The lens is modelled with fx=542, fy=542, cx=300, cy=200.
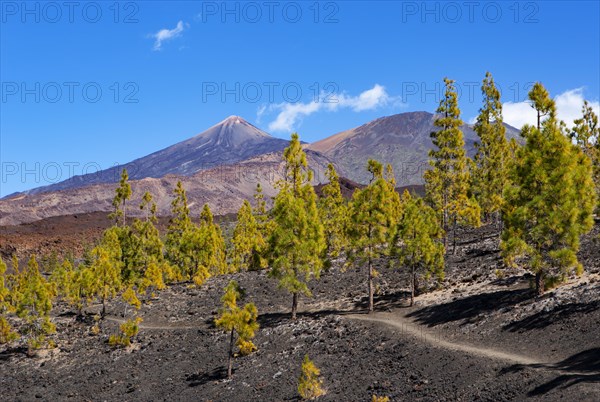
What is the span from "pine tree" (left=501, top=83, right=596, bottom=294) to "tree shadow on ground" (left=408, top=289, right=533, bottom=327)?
2042mm

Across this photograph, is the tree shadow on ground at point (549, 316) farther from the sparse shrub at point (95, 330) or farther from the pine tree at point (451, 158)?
the sparse shrub at point (95, 330)

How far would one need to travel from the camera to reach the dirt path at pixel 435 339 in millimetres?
24913

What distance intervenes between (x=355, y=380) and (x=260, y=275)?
30149mm

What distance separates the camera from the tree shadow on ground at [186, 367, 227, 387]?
33.3 metres

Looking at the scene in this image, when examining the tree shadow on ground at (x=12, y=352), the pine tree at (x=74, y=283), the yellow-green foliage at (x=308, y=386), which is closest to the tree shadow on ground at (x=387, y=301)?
the yellow-green foliage at (x=308, y=386)

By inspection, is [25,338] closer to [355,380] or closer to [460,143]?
[355,380]

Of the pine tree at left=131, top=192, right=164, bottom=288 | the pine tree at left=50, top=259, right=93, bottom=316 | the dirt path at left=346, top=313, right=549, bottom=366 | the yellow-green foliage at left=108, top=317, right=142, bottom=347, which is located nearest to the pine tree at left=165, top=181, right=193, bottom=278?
the pine tree at left=131, top=192, right=164, bottom=288

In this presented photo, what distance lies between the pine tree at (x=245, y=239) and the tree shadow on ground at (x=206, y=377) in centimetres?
3227

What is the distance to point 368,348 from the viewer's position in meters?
31.9

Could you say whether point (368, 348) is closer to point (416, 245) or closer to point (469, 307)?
point (469, 307)

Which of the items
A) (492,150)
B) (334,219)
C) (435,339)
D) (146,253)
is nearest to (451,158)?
(492,150)

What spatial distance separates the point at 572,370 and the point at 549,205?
11.2 meters

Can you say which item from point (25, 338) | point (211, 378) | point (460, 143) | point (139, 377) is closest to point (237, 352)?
point (211, 378)

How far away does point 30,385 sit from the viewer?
3725 centimetres
